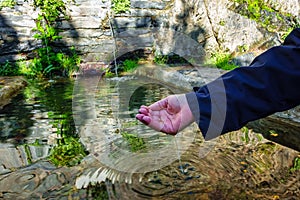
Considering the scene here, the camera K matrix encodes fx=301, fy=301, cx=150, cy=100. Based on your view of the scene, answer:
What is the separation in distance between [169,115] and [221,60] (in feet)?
18.5

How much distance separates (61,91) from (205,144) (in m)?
3.39

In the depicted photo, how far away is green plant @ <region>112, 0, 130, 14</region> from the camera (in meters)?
7.81

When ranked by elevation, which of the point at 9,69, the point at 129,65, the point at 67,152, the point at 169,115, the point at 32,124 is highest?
the point at 169,115

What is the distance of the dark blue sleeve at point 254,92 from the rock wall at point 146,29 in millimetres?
6168

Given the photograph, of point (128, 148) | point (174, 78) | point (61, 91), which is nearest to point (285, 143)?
point (128, 148)

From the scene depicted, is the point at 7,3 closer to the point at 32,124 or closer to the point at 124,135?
the point at 32,124

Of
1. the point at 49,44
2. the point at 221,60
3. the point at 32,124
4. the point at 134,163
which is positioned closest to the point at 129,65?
the point at 49,44

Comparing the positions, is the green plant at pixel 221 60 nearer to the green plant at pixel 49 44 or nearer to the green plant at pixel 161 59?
the green plant at pixel 161 59

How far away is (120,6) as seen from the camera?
25.6 ft

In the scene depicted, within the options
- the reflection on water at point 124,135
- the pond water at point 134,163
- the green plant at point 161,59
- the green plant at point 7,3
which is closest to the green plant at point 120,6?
the green plant at point 161,59

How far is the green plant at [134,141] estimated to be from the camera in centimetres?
265

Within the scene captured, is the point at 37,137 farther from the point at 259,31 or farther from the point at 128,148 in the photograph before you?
the point at 259,31

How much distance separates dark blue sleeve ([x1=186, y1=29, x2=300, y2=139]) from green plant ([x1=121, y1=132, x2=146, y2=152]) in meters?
1.57

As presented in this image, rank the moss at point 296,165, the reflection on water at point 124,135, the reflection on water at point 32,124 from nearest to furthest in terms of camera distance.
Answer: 1. the moss at point 296,165
2. the reflection on water at point 124,135
3. the reflection on water at point 32,124
